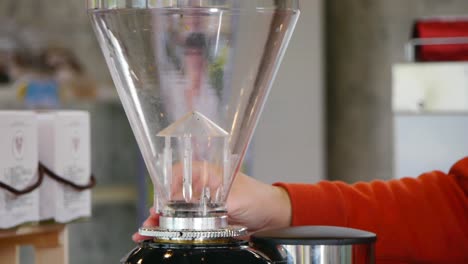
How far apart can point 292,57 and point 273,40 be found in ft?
7.40

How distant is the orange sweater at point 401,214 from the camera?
3.34 feet

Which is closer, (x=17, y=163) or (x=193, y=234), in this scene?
(x=193, y=234)

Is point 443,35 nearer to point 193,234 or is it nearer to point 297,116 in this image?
point 297,116

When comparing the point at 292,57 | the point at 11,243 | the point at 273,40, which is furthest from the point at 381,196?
the point at 292,57

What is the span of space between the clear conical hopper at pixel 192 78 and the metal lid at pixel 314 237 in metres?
0.06

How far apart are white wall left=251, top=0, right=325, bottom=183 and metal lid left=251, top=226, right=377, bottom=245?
7.04 feet

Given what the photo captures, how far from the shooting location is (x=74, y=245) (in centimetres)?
308

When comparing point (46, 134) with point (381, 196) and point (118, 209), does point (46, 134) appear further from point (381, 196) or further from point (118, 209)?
point (118, 209)

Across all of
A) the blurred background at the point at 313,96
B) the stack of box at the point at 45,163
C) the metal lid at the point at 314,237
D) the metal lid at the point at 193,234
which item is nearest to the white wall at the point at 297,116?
the blurred background at the point at 313,96

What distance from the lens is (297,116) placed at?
9.98 feet

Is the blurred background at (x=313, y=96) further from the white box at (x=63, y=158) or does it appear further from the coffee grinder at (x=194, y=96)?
the coffee grinder at (x=194, y=96)

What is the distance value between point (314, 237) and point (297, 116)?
2237mm

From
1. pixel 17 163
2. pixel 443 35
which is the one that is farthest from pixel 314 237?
pixel 443 35

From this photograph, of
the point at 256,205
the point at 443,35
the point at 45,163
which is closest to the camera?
the point at 256,205
